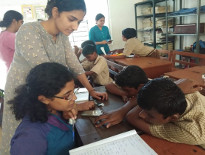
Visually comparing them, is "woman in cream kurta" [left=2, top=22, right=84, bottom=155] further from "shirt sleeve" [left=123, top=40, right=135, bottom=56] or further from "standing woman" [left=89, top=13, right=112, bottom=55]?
"standing woman" [left=89, top=13, right=112, bottom=55]

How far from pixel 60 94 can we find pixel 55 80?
7cm

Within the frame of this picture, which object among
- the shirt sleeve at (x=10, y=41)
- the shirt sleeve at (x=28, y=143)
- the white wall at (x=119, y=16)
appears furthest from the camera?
the white wall at (x=119, y=16)

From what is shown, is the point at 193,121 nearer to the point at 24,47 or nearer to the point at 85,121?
the point at 85,121

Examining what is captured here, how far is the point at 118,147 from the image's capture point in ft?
2.27

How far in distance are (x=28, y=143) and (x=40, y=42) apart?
20.2 inches

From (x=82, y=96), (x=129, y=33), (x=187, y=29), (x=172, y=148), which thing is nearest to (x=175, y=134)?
(x=172, y=148)

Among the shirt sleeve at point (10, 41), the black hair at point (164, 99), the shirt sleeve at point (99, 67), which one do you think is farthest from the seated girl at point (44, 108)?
the shirt sleeve at point (10, 41)

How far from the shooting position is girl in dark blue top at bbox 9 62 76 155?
0.66 m

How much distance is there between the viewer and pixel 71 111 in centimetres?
90

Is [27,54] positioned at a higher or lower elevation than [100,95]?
higher

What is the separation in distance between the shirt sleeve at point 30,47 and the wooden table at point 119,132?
1.32 ft

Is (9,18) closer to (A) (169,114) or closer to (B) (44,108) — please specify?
(B) (44,108)

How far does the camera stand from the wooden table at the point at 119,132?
69 centimetres

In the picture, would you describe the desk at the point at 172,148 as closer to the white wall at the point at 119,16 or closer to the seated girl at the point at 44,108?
the seated girl at the point at 44,108
